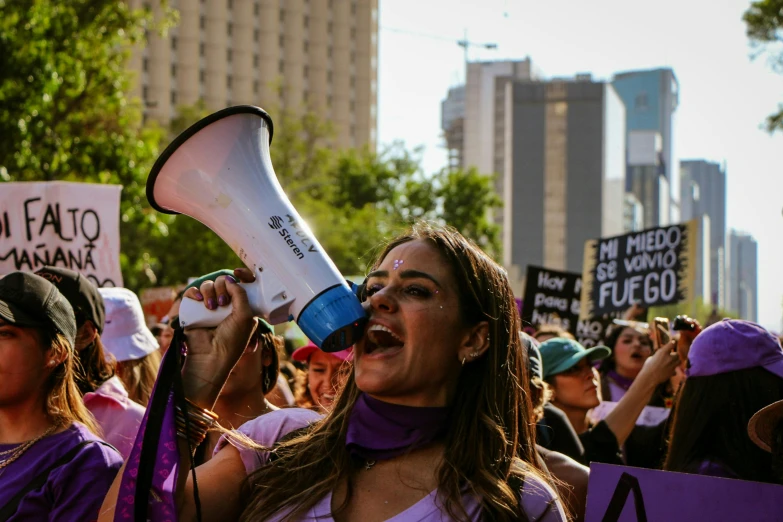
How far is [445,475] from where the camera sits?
2.43 meters

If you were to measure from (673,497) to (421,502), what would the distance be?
793mm

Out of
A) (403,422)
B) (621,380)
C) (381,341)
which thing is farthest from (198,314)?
(621,380)

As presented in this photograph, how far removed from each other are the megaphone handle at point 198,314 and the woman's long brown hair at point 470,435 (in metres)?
0.35

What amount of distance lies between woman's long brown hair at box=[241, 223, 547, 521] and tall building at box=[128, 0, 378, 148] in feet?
250

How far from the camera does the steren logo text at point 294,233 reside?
2437 millimetres

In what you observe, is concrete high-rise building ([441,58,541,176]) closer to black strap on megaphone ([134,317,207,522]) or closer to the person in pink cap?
the person in pink cap

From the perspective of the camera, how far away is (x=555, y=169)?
102 meters

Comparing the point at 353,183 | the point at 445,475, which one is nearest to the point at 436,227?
the point at 445,475

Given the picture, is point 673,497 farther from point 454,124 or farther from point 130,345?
point 454,124

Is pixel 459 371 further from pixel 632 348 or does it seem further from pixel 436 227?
pixel 632 348

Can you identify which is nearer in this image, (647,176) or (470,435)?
(470,435)

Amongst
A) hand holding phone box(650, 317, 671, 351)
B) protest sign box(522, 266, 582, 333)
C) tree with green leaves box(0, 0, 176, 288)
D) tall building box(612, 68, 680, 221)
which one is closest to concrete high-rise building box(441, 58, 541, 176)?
tall building box(612, 68, 680, 221)

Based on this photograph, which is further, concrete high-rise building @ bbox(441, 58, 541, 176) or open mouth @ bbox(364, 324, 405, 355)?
concrete high-rise building @ bbox(441, 58, 541, 176)

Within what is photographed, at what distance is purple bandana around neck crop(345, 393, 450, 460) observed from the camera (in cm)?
249
